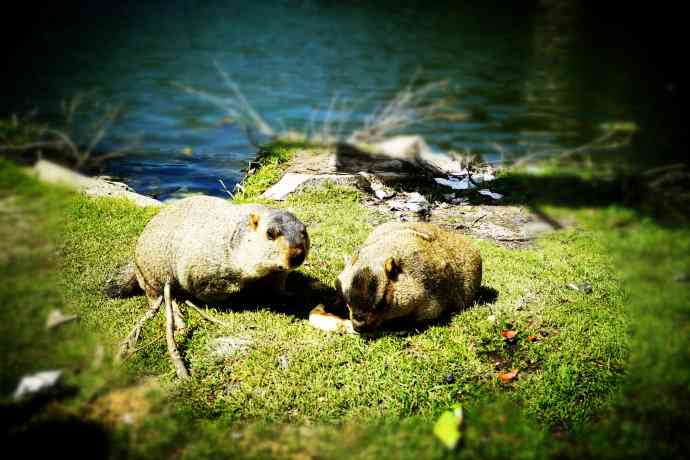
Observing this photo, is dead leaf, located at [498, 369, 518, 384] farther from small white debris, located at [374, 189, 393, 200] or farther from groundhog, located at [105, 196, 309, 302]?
small white debris, located at [374, 189, 393, 200]

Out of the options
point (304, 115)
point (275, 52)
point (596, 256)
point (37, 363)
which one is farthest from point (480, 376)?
point (275, 52)

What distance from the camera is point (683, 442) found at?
2.75m

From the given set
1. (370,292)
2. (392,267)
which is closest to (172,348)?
(370,292)

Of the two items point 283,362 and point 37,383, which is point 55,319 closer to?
point 37,383

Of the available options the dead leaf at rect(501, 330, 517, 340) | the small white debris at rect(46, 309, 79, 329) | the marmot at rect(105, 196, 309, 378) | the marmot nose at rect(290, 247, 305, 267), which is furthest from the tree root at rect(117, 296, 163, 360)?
the dead leaf at rect(501, 330, 517, 340)

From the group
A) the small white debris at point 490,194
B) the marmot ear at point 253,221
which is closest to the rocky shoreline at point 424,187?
the small white debris at point 490,194

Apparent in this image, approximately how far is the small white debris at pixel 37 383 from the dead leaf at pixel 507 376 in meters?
3.23

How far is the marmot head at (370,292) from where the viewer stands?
4.95 meters

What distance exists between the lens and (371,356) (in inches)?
185

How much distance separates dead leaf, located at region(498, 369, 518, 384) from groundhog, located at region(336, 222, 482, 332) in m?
1.09

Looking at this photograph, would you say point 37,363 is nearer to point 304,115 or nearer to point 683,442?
point 683,442

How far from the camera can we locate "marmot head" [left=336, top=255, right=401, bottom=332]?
4949mm

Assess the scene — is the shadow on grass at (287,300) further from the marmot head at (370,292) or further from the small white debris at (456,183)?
the small white debris at (456,183)

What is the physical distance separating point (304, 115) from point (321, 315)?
385 inches
